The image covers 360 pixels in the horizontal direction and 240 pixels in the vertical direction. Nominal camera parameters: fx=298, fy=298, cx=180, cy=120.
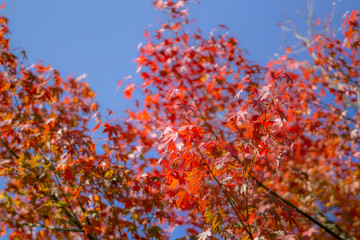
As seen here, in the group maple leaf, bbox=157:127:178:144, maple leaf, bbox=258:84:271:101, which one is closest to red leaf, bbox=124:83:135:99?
maple leaf, bbox=157:127:178:144

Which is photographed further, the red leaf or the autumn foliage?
the red leaf

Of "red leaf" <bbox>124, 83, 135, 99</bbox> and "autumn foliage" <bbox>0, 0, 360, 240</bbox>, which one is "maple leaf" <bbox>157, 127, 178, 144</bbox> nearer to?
"autumn foliage" <bbox>0, 0, 360, 240</bbox>

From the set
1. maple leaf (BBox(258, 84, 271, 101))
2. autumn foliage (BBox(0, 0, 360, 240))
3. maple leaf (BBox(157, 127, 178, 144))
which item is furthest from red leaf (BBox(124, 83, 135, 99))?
maple leaf (BBox(258, 84, 271, 101))

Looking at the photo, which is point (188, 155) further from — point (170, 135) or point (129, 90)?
point (129, 90)

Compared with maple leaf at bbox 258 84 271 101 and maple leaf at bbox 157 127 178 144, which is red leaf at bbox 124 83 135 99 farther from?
maple leaf at bbox 258 84 271 101

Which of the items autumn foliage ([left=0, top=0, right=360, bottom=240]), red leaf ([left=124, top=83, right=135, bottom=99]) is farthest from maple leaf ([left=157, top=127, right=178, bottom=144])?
red leaf ([left=124, top=83, right=135, bottom=99])

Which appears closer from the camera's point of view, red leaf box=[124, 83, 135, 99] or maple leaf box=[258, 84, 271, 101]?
maple leaf box=[258, 84, 271, 101]

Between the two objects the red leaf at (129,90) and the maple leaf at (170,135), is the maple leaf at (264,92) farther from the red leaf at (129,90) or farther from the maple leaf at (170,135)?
the red leaf at (129,90)

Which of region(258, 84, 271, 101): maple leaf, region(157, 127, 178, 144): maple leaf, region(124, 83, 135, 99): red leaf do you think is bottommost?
region(157, 127, 178, 144): maple leaf

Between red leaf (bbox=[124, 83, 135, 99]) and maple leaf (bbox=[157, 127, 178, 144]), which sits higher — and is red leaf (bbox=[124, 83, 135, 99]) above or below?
above

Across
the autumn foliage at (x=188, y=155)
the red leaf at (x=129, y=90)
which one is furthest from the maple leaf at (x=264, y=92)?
the red leaf at (x=129, y=90)

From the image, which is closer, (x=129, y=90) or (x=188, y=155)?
(x=188, y=155)

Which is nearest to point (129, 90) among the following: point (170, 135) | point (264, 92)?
point (170, 135)

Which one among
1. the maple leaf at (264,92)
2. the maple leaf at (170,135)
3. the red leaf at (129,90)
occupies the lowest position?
the maple leaf at (170,135)
